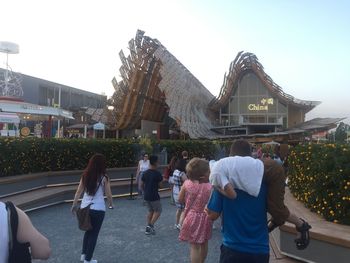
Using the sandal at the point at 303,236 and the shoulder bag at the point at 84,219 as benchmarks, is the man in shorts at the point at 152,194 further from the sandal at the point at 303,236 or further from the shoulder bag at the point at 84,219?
the sandal at the point at 303,236

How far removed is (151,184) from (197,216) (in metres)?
2.91

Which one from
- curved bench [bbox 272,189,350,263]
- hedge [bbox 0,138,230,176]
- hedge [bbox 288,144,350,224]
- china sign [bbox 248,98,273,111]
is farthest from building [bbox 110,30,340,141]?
curved bench [bbox 272,189,350,263]

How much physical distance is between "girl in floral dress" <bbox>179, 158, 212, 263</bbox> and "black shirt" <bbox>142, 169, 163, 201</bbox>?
2.52m

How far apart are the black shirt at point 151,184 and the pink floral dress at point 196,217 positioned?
2.43 meters

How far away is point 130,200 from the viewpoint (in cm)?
1341

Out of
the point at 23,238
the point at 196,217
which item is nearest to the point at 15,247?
the point at 23,238

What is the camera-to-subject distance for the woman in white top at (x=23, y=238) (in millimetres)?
2367

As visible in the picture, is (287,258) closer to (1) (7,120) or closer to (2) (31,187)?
(2) (31,187)

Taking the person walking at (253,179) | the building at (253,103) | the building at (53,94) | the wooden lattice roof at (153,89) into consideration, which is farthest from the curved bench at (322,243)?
the building at (53,94)

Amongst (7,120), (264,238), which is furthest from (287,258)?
(7,120)

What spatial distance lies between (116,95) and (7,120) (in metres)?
24.6

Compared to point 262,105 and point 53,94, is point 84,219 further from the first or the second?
point 53,94

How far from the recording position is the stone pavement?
22.5 ft

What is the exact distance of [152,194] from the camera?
8.45 metres
